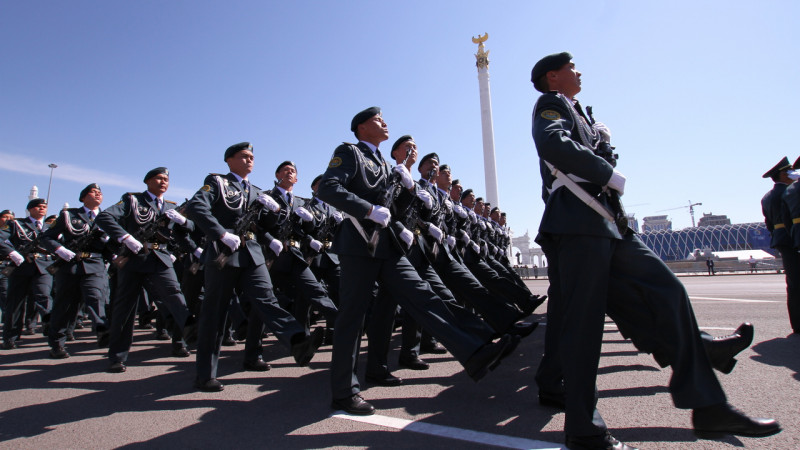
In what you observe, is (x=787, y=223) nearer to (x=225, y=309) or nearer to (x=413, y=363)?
(x=413, y=363)

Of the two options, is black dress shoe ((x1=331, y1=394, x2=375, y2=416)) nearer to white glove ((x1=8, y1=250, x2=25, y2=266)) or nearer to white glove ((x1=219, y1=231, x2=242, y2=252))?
white glove ((x1=219, y1=231, x2=242, y2=252))

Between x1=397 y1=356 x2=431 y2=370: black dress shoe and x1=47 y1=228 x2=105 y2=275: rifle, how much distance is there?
4.64 meters

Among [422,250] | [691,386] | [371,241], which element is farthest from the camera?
[422,250]

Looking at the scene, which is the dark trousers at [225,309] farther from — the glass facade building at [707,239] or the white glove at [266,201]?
the glass facade building at [707,239]

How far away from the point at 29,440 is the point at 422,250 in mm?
3025

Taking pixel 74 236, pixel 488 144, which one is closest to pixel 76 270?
pixel 74 236

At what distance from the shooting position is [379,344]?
12.9ft

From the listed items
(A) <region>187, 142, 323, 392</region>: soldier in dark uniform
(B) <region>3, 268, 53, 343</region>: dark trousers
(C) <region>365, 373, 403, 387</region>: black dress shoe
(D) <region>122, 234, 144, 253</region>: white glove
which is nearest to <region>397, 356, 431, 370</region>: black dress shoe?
(C) <region>365, 373, 403, 387</region>: black dress shoe

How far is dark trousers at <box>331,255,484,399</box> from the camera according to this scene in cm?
302

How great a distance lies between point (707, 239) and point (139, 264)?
92.5 m

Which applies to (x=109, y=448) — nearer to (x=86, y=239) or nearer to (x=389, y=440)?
(x=389, y=440)

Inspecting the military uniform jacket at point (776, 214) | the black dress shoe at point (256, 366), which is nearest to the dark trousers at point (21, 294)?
the black dress shoe at point (256, 366)

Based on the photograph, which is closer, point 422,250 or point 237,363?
point 422,250

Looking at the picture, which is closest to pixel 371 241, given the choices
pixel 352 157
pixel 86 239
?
pixel 352 157
